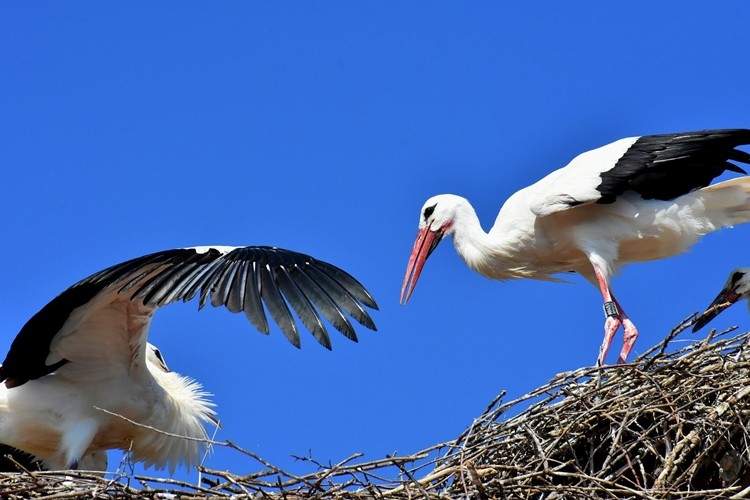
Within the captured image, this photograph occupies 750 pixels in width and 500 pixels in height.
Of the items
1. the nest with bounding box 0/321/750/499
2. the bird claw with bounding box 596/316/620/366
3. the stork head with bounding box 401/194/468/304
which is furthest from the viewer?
the stork head with bounding box 401/194/468/304

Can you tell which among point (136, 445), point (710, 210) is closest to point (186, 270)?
point (136, 445)

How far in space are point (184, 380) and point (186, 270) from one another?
167 centimetres

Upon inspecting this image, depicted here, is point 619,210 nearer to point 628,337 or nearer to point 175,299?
point 628,337

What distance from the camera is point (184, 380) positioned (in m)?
6.96

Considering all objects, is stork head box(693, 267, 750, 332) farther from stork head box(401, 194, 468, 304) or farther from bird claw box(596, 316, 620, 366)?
stork head box(401, 194, 468, 304)

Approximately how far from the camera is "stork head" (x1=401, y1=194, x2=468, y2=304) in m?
7.85

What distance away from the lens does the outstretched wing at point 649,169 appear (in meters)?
6.91

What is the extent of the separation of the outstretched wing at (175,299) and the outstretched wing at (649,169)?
6.45 ft

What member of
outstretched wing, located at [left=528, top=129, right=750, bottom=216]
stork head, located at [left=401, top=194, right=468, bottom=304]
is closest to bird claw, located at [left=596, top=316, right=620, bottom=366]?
outstretched wing, located at [left=528, top=129, right=750, bottom=216]

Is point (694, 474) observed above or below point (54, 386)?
below

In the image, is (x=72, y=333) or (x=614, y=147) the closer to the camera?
(x=72, y=333)

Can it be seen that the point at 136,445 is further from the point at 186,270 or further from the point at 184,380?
the point at 186,270

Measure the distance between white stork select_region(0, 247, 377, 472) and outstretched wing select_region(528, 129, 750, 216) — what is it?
1.97 meters

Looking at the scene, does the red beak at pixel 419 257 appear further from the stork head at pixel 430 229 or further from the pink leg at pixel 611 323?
the pink leg at pixel 611 323
